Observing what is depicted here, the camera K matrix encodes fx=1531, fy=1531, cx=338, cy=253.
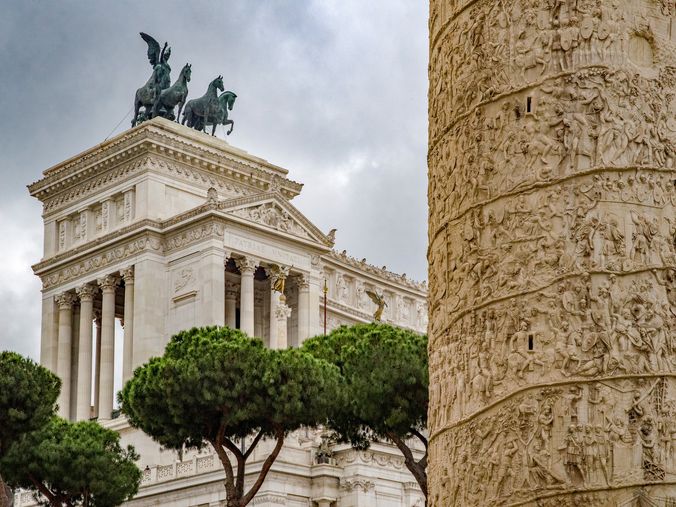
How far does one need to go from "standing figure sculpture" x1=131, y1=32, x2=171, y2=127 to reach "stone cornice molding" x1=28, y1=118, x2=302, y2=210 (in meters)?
3.05

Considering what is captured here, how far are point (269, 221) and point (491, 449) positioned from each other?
50083 millimetres

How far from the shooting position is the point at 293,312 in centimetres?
6538

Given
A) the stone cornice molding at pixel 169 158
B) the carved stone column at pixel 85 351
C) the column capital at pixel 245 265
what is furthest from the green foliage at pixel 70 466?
the stone cornice molding at pixel 169 158

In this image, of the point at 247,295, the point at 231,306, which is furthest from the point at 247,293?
the point at 231,306

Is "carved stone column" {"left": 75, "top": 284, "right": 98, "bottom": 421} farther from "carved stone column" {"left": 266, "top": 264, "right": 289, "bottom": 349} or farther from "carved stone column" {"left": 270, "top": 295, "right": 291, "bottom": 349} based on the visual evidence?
"carved stone column" {"left": 270, "top": 295, "right": 291, "bottom": 349}

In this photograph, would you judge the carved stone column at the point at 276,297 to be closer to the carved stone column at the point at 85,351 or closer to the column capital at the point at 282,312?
the column capital at the point at 282,312

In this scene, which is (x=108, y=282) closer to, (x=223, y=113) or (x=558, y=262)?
(x=223, y=113)

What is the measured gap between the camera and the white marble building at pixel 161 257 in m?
62.2

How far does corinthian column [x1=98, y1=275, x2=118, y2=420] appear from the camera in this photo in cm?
6406

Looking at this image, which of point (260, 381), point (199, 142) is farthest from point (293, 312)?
point (260, 381)

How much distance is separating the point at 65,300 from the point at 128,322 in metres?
5.07

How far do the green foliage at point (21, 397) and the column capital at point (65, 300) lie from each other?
2559 centimetres

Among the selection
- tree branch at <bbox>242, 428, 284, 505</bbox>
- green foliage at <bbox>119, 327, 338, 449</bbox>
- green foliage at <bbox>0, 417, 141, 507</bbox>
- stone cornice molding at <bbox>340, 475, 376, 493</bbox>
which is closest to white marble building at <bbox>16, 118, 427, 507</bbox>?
stone cornice molding at <bbox>340, 475, 376, 493</bbox>

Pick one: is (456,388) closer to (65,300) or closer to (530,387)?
(530,387)
